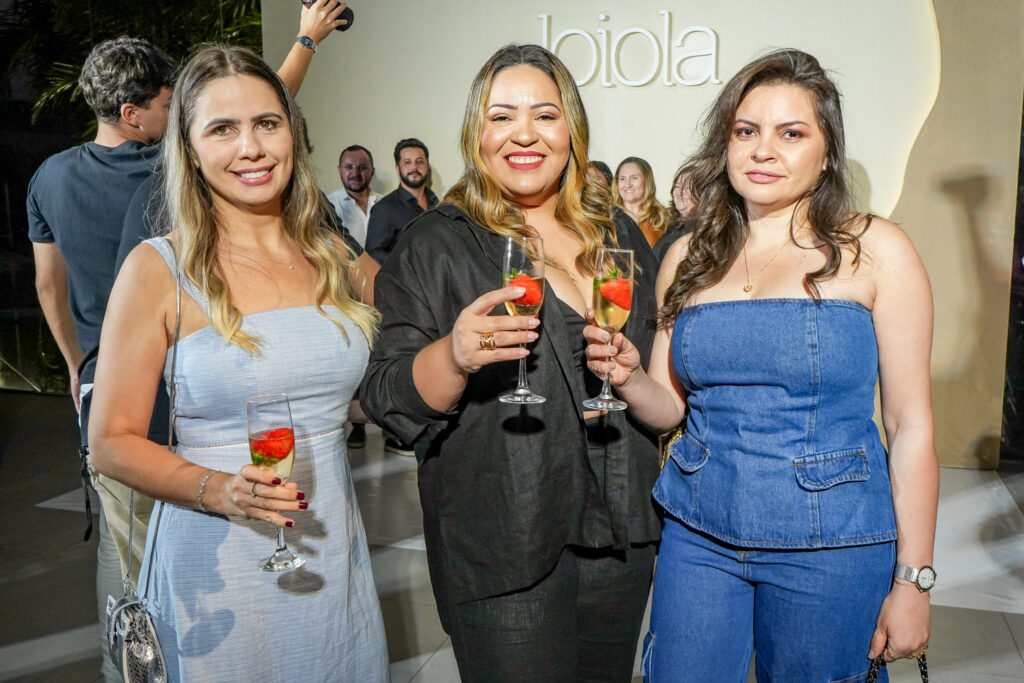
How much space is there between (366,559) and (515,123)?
3.32ft

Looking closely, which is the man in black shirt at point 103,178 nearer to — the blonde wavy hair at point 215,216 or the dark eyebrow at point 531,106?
the blonde wavy hair at point 215,216

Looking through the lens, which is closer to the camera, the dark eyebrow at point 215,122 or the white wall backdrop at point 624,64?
the dark eyebrow at point 215,122

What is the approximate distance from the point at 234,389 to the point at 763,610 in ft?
3.69

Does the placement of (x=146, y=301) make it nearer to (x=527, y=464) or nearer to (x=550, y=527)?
(x=527, y=464)

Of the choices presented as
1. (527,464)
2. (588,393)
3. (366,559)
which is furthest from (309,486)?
(588,393)

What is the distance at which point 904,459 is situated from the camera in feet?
5.17

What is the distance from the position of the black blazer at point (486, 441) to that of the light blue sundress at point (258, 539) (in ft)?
0.48

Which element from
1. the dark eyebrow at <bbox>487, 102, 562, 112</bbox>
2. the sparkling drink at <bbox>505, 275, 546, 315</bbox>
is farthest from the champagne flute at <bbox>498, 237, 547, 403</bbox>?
the dark eyebrow at <bbox>487, 102, 562, 112</bbox>

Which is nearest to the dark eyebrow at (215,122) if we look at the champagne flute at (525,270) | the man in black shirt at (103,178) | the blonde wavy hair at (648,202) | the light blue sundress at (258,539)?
the light blue sundress at (258,539)

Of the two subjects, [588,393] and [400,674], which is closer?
[588,393]

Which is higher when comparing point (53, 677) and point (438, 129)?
point (438, 129)

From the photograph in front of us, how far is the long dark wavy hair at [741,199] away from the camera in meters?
1.63

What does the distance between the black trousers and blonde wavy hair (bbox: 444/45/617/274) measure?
0.65 m

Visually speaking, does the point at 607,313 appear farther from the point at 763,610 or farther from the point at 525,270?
the point at 763,610
